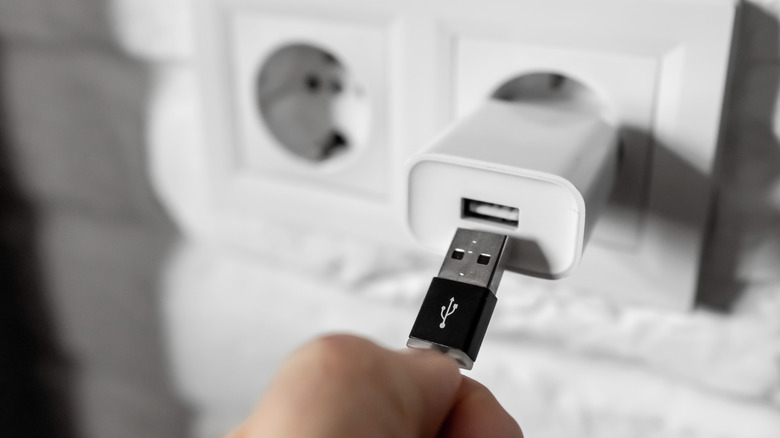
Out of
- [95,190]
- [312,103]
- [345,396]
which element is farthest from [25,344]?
[345,396]

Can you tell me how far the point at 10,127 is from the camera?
1.26ft

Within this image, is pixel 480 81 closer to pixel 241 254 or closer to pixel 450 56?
pixel 450 56

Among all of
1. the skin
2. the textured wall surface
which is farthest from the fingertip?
the textured wall surface

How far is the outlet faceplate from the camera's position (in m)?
0.21

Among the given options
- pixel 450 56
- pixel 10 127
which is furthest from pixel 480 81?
pixel 10 127

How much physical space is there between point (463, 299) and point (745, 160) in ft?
0.34

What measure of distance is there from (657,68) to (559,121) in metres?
0.03

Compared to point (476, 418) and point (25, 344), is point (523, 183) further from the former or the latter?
point (25, 344)

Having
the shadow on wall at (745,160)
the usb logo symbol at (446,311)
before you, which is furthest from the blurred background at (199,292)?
the usb logo symbol at (446,311)

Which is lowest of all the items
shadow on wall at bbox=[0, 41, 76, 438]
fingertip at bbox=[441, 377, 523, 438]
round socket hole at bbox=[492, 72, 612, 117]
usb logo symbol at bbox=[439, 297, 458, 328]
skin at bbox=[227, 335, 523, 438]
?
shadow on wall at bbox=[0, 41, 76, 438]

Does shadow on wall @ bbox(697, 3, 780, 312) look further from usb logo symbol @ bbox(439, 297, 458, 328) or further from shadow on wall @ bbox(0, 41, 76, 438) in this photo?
shadow on wall @ bbox(0, 41, 76, 438)

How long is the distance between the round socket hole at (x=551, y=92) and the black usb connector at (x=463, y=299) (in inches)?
2.5

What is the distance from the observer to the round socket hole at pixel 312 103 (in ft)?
0.91

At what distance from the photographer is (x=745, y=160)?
0.23m
